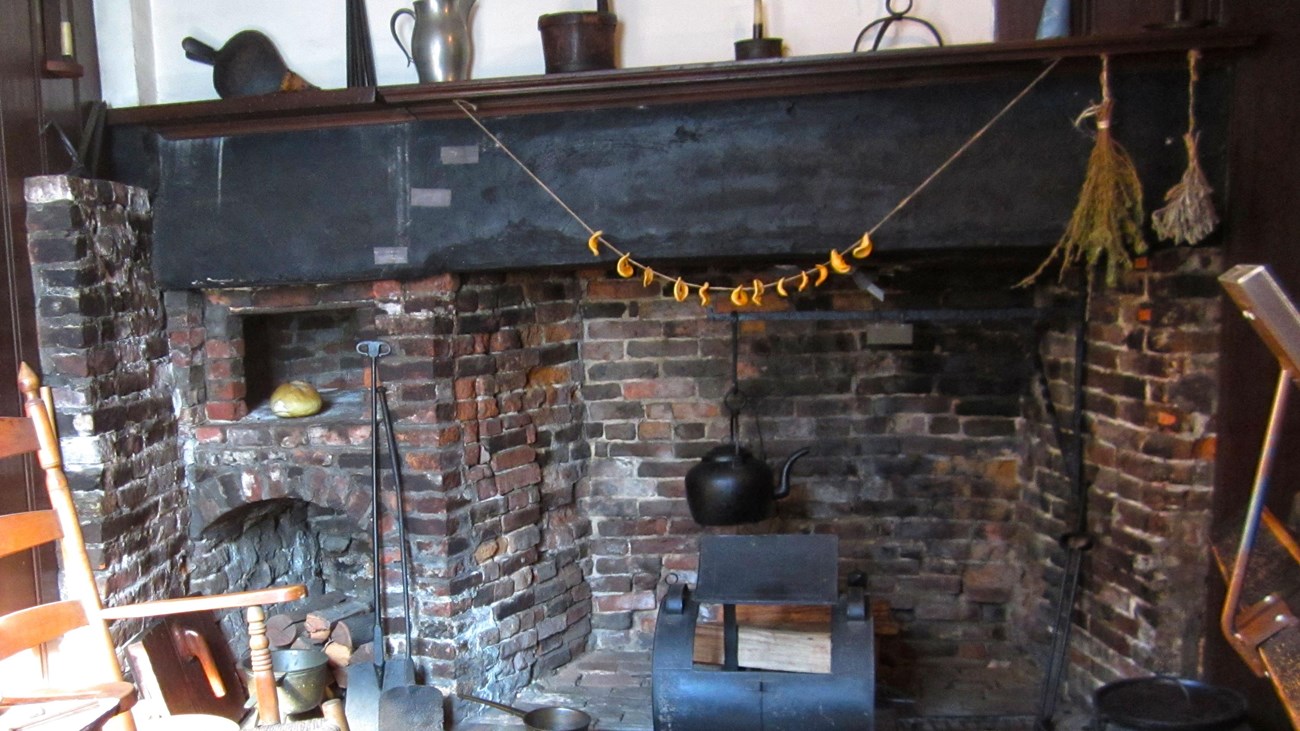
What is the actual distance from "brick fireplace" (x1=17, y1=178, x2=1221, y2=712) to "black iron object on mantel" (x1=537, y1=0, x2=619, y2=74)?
2.36 ft

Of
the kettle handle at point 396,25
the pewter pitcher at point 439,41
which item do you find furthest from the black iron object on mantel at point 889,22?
the kettle handle at point 396,25

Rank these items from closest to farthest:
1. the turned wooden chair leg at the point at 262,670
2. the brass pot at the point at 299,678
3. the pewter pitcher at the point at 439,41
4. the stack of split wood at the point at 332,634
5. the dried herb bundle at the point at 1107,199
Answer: the turned wooden chair leg at the point at 262,670, the dried herb bundle at the point at 1107,199, the pewter pitcher at the point at 439,41, the brass pot at the point at 299,678, the stack of split wood at the point at 332,634

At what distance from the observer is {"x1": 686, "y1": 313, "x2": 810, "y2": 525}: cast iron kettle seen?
3170 millimetres

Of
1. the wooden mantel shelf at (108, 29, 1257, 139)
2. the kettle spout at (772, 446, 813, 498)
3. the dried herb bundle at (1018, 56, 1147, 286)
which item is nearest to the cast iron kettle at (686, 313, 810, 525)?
the kettle spout at (772, 446, 813, 498)

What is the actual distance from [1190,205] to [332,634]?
2.75m

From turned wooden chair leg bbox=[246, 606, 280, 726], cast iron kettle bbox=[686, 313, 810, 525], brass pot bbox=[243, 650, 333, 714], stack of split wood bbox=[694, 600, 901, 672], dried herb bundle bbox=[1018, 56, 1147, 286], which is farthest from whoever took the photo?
brass pot bbox=[243, 650, 333, 714]

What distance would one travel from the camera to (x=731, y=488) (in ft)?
10.4

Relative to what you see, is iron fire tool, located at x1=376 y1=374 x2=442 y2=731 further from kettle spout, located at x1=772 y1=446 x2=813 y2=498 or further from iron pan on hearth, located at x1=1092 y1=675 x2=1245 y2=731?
iron pan on hearth, located at x1=1092 y1=675 x2=1245 y2=731

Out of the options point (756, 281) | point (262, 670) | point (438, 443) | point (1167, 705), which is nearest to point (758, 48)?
point (756, 281)

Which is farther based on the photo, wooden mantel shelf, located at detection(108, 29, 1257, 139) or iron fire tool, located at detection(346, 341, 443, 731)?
iron fire tool, located at detection(346, 341, 443, 731)

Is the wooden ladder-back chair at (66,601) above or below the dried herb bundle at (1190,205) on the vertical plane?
below

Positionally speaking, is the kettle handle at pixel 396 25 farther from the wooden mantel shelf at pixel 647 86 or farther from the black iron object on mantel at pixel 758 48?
the black iron object on mantel at pixel 758 48

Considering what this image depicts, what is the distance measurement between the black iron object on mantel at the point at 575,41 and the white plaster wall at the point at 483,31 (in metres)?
0.17

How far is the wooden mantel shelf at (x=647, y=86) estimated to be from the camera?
8.54 ft
